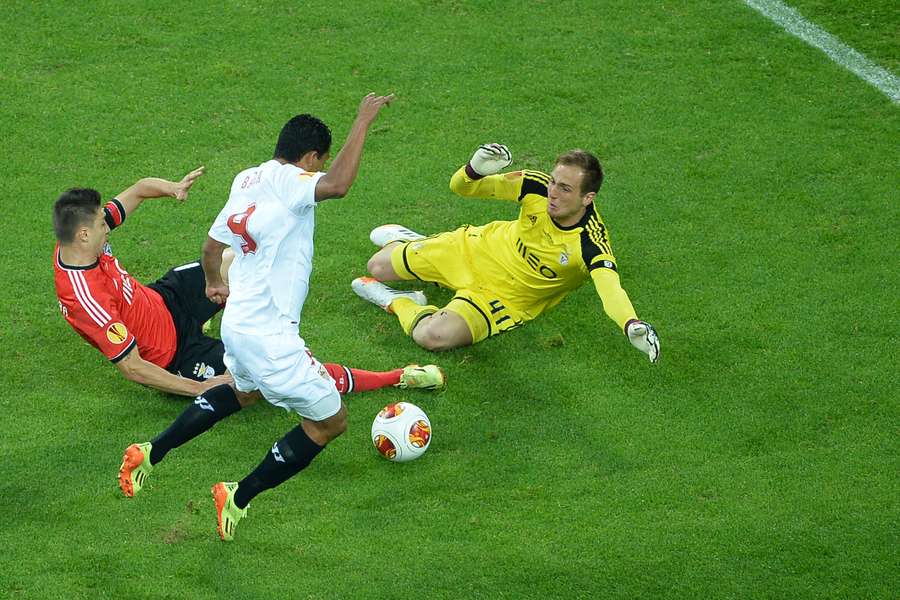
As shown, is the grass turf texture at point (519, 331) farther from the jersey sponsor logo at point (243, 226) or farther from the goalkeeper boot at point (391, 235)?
the jersey sponsor logo at point (243, 226)

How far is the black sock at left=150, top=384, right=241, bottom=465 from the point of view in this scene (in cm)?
598

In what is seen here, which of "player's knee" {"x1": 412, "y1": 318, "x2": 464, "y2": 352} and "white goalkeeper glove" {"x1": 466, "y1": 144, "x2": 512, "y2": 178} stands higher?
"white goalkeeper glove" {"x1": 466, "y1": 144, "x2": 512, "y2": 178}

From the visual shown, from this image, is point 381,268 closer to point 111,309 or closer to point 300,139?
point 111,309

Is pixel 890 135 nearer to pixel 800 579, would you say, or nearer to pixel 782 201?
pixel 782 201

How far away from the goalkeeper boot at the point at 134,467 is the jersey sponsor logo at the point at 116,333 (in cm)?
87

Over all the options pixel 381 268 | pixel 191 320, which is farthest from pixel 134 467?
pixel 381 268

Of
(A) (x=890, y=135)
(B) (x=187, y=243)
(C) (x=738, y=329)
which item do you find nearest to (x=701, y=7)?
(A) (x=890, y=135)

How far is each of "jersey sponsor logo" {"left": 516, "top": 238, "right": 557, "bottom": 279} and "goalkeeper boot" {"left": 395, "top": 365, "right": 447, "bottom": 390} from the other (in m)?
0.94

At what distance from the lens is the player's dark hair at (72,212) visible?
255 inches

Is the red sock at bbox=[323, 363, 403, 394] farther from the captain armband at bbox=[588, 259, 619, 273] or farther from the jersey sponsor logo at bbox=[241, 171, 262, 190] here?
the jersey sponsor logo at bbox=[241, 171, 262, 190]

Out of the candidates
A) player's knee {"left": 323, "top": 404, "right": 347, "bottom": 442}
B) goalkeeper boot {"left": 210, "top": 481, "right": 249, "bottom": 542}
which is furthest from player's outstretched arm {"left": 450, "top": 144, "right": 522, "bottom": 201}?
goalkeeper boot {"left": 210, "top": 481, "right": 249, "bottom": 542}

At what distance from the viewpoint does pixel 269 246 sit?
5.58m

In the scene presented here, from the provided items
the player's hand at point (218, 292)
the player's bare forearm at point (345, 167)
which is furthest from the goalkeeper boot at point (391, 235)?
the player's bare forearm at point (345, 167)

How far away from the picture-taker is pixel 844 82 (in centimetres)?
1045
